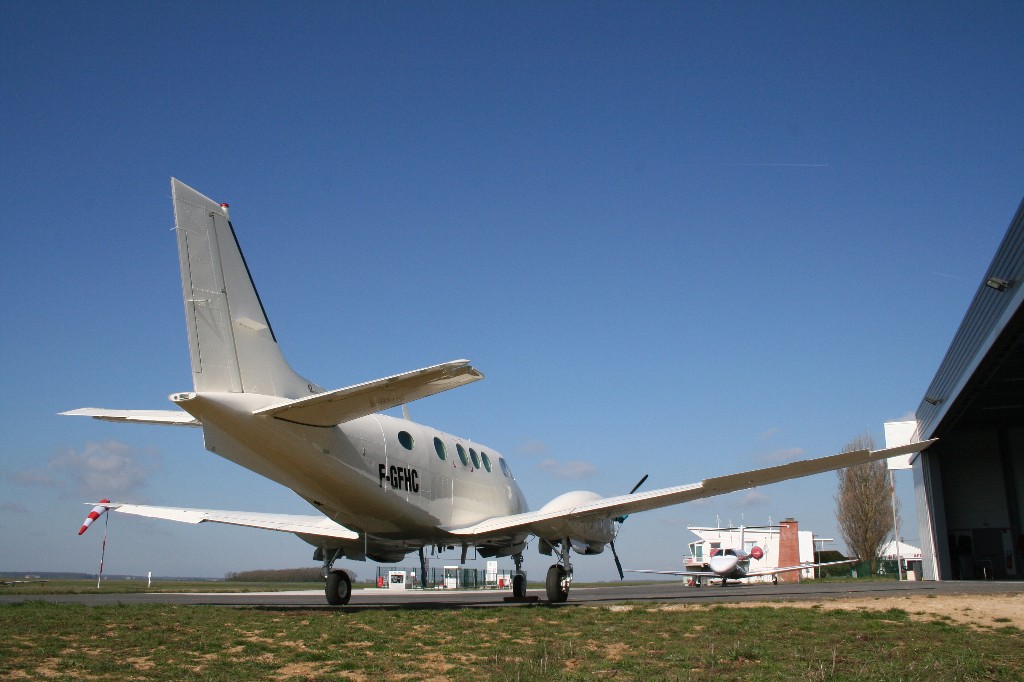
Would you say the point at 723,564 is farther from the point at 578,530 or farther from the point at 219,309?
the point at 219,309

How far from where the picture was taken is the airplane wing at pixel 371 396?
37.7 feet

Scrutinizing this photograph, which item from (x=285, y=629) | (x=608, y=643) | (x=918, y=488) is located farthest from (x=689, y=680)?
(x=918, y=488)

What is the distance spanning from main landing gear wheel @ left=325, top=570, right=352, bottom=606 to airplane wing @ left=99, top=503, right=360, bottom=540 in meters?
0.77

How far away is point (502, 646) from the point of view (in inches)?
385

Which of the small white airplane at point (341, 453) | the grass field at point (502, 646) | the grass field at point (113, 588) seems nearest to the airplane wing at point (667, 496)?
the small white airplane at point (341, 453)

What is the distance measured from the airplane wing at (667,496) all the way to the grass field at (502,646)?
2940 mm

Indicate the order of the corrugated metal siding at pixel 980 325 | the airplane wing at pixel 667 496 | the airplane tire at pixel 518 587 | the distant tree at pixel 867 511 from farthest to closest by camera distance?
the distant tree at pixel 867 511
the airplane tire at pixel 518 587
the corrugated metal siding at pixel 980 325
the airplane wing at pixel 667 496

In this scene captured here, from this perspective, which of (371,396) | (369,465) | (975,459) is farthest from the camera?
(975,459)

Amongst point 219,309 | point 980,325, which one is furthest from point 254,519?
point 980,325

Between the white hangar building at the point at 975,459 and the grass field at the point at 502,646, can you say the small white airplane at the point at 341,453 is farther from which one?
the white hangar building at the point at 975,459

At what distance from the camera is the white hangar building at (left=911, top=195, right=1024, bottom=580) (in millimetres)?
26672

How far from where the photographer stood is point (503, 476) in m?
22.0

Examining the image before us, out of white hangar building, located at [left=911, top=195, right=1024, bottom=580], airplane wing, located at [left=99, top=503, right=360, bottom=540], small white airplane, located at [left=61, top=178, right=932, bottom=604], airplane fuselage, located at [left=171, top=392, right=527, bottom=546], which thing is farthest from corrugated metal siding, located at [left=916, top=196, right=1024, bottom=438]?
airplane wing, located at [left=99, top=503, right=360, bottom=540]

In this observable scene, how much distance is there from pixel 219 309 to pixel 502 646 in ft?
24.0
